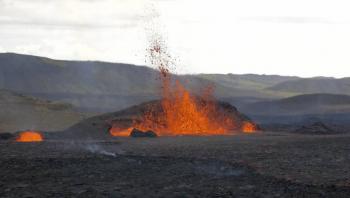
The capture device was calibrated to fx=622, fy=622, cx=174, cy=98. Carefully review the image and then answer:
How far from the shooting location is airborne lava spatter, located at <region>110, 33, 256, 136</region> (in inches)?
1527

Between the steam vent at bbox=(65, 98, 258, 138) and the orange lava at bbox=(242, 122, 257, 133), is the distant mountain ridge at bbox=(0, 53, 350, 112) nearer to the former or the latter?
the steam vent at bbox=(65, 98, 258, 138)

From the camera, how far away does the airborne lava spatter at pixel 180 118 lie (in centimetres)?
3878

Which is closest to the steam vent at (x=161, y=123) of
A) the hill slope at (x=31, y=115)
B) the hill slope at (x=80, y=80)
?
the hill slope at (x=31, y=115)

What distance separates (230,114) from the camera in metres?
43.2

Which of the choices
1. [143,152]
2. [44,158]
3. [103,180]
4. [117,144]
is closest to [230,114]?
[117,144]

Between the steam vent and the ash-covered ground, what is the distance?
11187 millimetres

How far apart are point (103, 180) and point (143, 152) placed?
301 inches

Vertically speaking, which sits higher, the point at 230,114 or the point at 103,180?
the point at 230,114

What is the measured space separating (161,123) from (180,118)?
4.97 ft

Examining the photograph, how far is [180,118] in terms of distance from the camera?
39594 mm

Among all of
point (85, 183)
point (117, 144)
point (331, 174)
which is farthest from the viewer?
point (117, 144)

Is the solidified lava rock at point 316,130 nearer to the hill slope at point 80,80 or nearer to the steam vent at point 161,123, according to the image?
the steam vent at point 161,123

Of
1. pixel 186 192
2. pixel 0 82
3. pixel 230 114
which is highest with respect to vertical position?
pixel 0 82

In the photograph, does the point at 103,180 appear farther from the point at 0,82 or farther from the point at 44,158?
the point at 0,82
